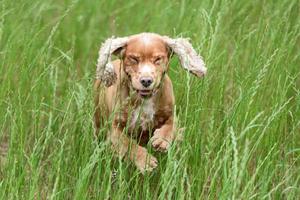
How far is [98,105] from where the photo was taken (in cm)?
428

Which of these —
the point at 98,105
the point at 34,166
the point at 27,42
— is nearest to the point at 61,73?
the point at 27,42

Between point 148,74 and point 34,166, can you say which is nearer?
point 34,166

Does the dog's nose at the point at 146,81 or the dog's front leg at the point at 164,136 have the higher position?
the dog's nose at the point at 146,81

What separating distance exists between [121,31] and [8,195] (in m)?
2.40

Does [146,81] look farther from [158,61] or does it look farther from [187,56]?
[187,56]

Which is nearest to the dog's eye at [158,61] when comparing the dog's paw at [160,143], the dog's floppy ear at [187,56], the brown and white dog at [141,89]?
the brown and white dog at [141,89]

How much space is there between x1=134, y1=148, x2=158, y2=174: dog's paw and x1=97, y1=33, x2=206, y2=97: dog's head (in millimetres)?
269

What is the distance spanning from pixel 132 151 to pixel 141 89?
28 centimetres

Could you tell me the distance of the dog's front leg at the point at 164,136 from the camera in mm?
3922

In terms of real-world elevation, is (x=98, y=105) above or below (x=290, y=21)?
below

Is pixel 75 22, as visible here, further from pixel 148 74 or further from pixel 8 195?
pixel 8 195

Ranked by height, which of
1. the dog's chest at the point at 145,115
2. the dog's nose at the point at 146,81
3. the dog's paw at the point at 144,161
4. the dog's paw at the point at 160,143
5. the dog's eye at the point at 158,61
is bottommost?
the dog's paw at the point at 144,161

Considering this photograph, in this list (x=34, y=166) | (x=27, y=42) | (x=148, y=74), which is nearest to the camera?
(x=34, y=166)

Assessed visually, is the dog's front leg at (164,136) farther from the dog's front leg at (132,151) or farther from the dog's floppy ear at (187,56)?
the dog's floppy ear at (187,56)
